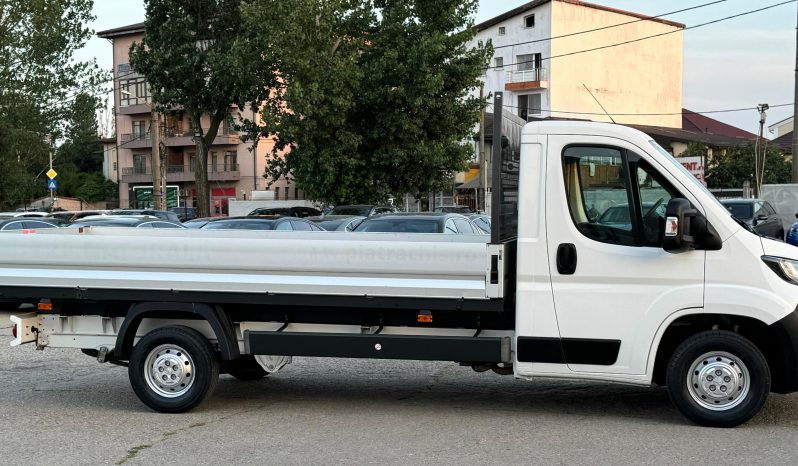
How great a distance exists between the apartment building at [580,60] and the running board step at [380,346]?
5859 centimetres

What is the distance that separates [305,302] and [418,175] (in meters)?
29.4

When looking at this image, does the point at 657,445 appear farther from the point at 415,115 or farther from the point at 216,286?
the point at 415,115

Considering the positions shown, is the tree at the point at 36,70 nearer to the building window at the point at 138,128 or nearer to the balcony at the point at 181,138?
the balcony at the point at 181,138

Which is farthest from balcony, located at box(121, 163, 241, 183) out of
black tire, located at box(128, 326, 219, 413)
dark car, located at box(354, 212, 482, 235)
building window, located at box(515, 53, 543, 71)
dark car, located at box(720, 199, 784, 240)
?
black tire, located at box(128, 326, 219, 413)

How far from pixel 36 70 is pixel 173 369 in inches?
1564

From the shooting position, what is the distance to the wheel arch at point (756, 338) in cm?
693

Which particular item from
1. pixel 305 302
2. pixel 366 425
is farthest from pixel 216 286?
pixel 366 425

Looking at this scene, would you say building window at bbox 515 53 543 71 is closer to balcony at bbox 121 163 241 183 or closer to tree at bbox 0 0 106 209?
balcony at bbox 121 163 241 183

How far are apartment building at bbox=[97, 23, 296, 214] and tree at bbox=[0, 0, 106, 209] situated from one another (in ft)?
84.1

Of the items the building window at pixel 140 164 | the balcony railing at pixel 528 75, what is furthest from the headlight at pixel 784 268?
the building window at pixel 140 164

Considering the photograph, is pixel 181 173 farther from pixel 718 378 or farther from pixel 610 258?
pixel 718 378

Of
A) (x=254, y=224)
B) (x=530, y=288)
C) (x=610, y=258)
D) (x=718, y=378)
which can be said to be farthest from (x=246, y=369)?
(x=254, y=224)

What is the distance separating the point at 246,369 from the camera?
9.22 metres

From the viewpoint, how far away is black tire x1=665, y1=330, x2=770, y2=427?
693cm
